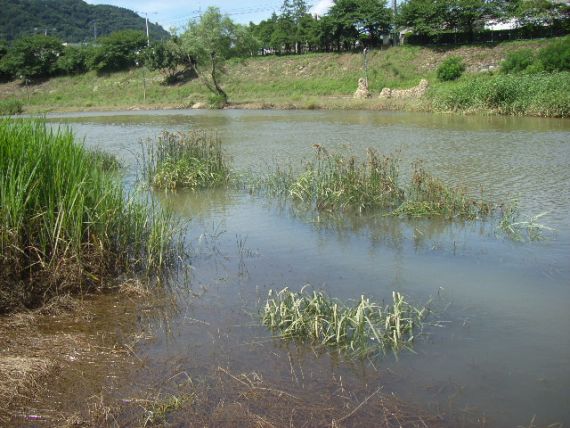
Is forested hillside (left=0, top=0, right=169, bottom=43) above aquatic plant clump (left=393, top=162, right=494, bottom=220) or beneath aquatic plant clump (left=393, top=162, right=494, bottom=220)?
above

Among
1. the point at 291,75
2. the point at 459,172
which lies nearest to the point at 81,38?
the point at 291,75

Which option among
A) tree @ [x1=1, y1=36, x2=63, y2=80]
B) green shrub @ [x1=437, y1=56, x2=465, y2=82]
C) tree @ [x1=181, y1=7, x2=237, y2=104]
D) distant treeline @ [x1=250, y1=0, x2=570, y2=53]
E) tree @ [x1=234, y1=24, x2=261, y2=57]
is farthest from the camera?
tree @ [x1=1, y1=36, x2=63, y2=80]

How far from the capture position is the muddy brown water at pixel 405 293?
153 inches

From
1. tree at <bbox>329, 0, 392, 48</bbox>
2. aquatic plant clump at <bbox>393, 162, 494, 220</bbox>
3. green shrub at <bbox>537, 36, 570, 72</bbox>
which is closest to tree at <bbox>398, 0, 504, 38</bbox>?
tree at <bbox>329, 0, 392, 48</bbox>

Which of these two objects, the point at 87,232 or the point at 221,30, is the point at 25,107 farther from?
the point at 87,232

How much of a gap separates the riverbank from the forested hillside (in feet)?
179

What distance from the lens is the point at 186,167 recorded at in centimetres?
1076

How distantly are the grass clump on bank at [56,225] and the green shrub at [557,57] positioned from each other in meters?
26.5

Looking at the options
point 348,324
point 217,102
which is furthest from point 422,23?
point 348,324

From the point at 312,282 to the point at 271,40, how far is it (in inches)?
2223

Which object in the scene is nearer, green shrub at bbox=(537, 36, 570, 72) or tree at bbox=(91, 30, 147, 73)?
green shrub at bbox=(537, 36, 570, 72)

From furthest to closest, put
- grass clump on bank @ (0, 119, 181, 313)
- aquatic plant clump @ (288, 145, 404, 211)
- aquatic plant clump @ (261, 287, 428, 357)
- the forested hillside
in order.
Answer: the forested hillside
aquatic plant clump @ (288, 145, 404, 211)
grass clump on bank @ (0, 119, 181, 313)
aquatic plant clump @ (261, 287, 428, 357)

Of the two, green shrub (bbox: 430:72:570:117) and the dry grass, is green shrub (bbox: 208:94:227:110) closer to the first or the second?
green shrub (bbox: 430:72:570:117)

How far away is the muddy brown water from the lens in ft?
12.8
